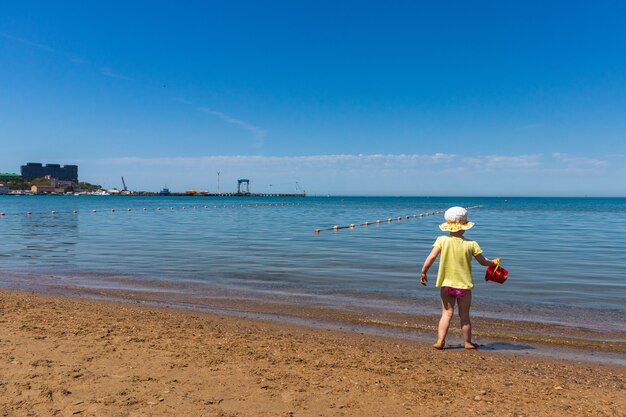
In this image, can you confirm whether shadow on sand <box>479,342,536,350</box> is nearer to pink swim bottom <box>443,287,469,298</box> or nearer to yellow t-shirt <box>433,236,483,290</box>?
pink swim bottom <box>443,287,469,298</box>

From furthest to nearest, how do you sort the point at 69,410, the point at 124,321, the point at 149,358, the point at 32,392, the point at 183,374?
the point at 124,321
the point at 149,358
the point at 183,374
the point at 32,392
the point at 69,410

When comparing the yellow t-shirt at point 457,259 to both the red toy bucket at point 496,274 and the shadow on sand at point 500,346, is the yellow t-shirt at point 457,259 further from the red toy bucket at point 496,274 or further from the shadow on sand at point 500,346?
the shadow on sand at point 500,346

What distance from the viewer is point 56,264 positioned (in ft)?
57.1

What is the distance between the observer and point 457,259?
7227 mm

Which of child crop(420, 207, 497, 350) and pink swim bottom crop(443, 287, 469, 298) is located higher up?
child crop(420, 207, 497, 350)

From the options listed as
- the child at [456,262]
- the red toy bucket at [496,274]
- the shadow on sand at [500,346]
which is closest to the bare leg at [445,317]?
the child at [456,262]

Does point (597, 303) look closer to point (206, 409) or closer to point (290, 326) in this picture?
point (290, 326)

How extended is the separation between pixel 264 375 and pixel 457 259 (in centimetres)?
322

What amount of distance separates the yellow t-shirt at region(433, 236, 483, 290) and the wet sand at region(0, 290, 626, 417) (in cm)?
103

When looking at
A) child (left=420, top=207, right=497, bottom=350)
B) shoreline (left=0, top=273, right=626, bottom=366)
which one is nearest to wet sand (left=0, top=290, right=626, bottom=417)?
shoreline (left=0, top=273, right=626, bottom=366)

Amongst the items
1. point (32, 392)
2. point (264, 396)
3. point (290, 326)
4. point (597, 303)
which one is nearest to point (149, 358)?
point (32, 392)

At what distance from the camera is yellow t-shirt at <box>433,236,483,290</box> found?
23.7 feet

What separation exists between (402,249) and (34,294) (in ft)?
51.5

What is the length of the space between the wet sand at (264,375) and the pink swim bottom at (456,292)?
0.83 m
